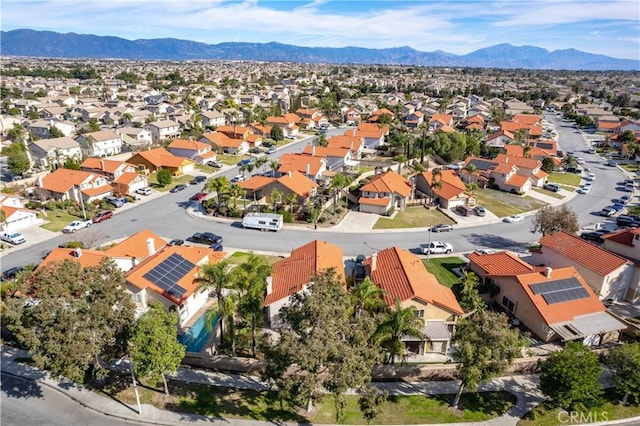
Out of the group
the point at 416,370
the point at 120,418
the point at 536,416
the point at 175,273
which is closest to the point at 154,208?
the point at 175,273

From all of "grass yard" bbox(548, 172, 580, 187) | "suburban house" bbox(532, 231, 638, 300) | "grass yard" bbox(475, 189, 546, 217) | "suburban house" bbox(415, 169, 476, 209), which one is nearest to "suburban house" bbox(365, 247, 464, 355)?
"suburban house" bbox(532, 231, 638, 300)

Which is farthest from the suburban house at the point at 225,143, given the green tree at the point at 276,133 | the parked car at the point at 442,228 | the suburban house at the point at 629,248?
the suburban house at the point at 629,248

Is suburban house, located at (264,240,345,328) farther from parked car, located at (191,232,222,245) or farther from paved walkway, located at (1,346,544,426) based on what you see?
parked car, located at (191,232,222,245)

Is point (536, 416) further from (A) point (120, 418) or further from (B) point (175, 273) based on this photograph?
(B) point (175, 273)

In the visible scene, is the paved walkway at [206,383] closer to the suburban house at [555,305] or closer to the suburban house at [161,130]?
the suburban house at [555,305]

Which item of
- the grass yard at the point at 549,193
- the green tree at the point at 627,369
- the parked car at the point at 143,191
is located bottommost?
the parked car at the point at 143,191

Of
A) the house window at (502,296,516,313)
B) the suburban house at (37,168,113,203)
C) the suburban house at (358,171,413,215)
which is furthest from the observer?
the suburban house at (358,171,413,215)
